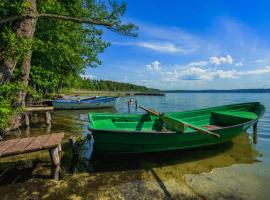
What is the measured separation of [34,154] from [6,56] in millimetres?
3543

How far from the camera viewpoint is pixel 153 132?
6.90 metres

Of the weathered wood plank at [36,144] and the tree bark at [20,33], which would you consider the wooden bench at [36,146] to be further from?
the tree bark at [20,33]

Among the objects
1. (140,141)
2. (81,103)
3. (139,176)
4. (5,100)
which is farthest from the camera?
(81,103)

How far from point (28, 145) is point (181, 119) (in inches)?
279

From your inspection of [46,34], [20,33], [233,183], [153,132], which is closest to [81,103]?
[46,34]

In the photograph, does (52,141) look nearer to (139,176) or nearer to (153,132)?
(139,176)

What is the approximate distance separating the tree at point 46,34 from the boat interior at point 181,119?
324 cm

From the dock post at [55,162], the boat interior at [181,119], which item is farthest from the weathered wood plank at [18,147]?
the boat interior at [181,119]

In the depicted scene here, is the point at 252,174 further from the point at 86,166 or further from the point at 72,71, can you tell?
the point at 72,71

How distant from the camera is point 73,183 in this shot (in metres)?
5.47

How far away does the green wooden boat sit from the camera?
694 cm

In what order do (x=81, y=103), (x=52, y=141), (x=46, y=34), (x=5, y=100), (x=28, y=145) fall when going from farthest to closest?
(x=81, y=103) < (x=46, y=34) < (x=5, y=100) < (x=52, y=141) < (x=28, y=145)

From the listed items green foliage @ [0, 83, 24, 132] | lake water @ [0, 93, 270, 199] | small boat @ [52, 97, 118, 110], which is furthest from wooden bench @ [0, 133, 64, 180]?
small boat @ [52, 97, 118, 110]

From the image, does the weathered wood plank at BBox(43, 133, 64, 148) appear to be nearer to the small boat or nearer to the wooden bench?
the wooden bench
